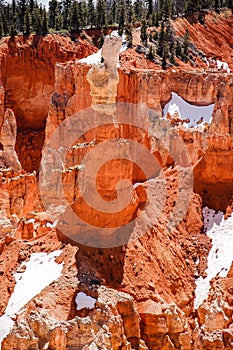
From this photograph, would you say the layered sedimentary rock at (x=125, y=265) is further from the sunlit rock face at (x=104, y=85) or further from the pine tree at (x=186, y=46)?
the pine tree at (x=186, y=46)

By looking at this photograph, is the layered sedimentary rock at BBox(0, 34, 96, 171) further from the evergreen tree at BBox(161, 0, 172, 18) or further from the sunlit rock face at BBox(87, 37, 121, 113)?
the sunlit rock face at BBox(87, 37, 121, 113)

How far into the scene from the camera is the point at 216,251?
1419 inches

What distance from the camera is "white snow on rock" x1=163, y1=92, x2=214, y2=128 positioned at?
55969mm

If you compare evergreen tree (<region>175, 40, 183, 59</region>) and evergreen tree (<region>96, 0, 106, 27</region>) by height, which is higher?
evergreen tree (<region>96, 0, 106, 27</region>)

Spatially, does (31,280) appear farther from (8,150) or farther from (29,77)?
(29,77)

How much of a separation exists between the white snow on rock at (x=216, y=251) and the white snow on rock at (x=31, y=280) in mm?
7186

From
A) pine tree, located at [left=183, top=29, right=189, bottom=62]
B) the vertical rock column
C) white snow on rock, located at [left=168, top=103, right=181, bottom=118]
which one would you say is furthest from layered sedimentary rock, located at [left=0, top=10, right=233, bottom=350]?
pine tree, located at [left=183, top=29, right=189, bottom=62]

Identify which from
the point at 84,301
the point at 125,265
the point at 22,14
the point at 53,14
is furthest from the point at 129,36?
the point at 84,301

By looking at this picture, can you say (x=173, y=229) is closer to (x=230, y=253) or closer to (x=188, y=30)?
(x=230, y=253)

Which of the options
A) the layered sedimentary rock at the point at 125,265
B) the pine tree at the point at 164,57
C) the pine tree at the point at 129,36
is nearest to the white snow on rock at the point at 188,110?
the layered sedimentary rock at the point at 125,265

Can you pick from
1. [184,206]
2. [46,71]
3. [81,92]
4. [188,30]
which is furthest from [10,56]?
[184,206]

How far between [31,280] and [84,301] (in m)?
2.47

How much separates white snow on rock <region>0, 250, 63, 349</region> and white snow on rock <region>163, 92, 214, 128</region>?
27235 millimetres

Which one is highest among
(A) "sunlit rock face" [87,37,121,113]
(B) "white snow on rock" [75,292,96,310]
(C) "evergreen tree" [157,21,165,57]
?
(A) "sunlit rock face" [87,37,121,113]
